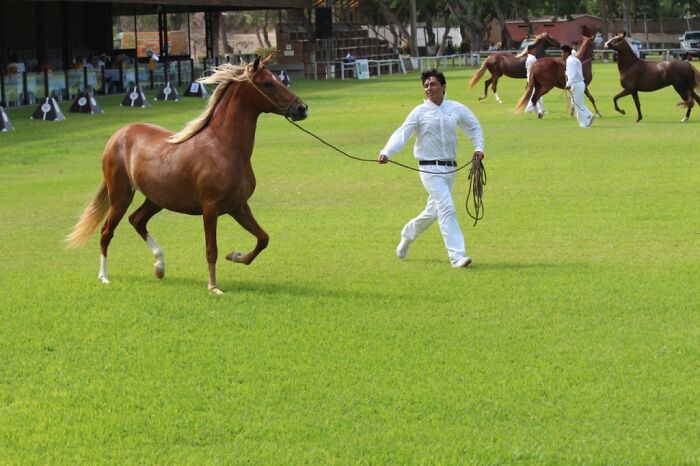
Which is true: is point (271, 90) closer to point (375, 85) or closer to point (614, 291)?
point (614, 291)

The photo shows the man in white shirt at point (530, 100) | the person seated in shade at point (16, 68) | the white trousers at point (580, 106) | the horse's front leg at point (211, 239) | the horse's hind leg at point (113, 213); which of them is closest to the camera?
the horse's front leg at point (211, 239)

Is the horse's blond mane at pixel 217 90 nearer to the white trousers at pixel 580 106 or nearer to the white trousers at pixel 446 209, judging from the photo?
the white trousers at pixel 446 209

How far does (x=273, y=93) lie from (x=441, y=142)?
1.90 m

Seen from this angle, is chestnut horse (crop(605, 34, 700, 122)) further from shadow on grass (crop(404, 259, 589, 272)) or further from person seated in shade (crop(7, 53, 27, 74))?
shadow on grass (crop(404, 259, 589, 272))

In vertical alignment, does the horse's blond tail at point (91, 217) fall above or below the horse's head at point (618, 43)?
below

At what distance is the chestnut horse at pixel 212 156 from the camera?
10789mm

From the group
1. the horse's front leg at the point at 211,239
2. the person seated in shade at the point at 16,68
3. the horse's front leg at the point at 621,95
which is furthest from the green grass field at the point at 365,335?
the person seated in shade at the point at 16,68

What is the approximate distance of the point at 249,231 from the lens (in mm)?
11156

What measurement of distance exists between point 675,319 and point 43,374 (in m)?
4.62

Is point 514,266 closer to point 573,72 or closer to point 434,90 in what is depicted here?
point 434,90

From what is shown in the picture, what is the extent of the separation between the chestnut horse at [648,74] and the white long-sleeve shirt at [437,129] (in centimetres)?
1915

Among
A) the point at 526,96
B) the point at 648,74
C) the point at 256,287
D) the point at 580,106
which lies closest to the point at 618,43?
the point at 648,74

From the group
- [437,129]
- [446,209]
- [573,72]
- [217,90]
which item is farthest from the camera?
[573,72]

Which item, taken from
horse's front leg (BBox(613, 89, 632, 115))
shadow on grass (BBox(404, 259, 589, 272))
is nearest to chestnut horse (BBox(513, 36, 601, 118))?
horse's front leg (BBox(613, 89, 632, 115))
